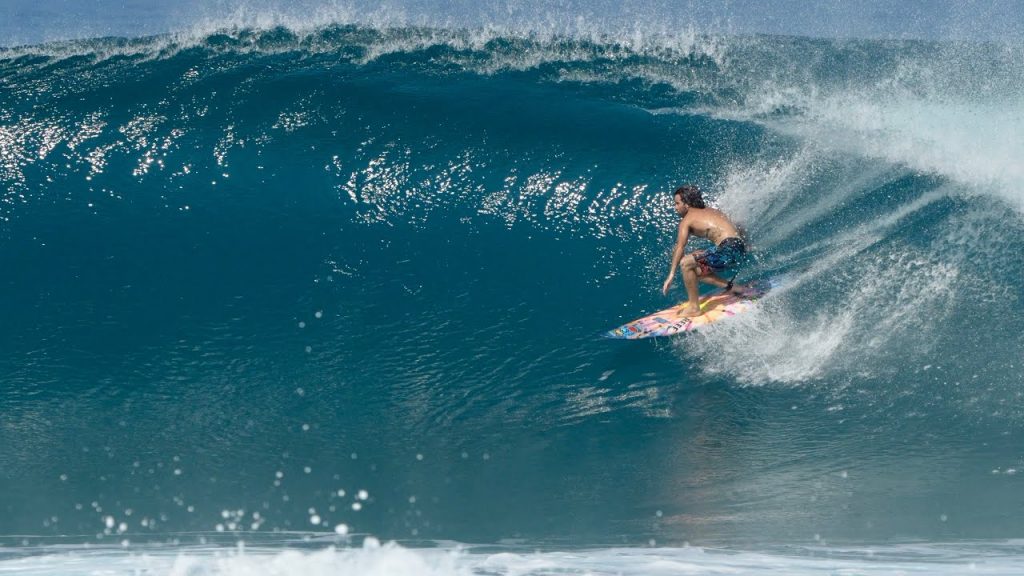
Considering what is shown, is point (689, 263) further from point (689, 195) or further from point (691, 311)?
point (689, 195)

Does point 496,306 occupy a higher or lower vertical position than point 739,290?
higher

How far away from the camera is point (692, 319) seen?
362 inches

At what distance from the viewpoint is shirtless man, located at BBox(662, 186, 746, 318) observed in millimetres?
9227

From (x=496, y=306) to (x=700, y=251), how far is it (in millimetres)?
2025

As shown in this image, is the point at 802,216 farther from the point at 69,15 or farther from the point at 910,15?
the point at 69,15

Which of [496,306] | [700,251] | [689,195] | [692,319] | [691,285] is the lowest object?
[692,319]

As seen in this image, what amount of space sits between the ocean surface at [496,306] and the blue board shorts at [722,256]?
0.51m

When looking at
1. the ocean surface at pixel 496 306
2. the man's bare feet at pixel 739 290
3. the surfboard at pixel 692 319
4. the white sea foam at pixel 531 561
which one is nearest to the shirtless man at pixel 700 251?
the surfboard at pixel 692 319

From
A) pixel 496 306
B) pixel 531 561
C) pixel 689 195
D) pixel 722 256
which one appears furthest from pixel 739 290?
pixel 531 561

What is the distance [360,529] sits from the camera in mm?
6770

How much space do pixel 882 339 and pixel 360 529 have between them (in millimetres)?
4763

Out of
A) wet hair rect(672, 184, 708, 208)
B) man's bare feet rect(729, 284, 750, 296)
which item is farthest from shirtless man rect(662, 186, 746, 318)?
man's bare feet rect(729, 284, 750, 296)

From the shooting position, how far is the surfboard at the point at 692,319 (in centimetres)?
909

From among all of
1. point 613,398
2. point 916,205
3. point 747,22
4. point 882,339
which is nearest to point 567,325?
point 613,398
